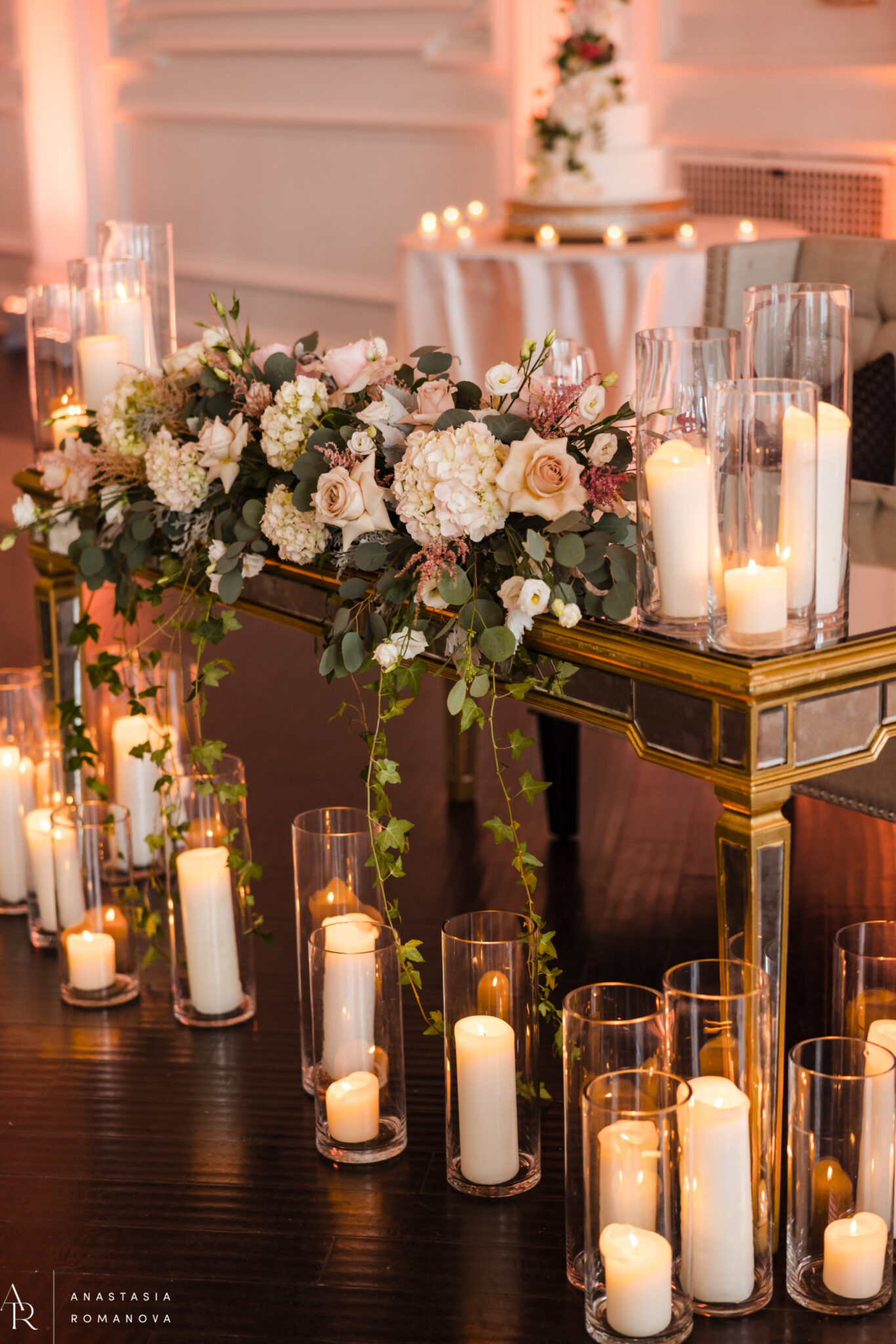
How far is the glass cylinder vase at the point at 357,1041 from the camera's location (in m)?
1.81

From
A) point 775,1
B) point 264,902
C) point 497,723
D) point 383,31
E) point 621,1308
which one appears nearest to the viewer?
point 621,1308

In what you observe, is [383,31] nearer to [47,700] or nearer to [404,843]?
[47,700]

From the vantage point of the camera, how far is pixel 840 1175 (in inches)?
60.0

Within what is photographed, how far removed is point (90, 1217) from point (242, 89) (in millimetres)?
6299

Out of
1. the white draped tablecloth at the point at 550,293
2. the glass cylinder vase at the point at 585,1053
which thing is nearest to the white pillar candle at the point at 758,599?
the glass cylinder vase at the point at 585,1053

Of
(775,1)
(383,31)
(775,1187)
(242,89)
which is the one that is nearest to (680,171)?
(775,1)

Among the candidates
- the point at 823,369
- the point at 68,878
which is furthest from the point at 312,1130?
the point at 823,369

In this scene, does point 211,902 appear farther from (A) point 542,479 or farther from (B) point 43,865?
(A) point 542,479

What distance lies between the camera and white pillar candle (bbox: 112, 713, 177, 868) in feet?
8.48

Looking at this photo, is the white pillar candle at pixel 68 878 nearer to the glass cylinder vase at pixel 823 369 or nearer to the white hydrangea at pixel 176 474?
the white hydrangea at pixel 176 474

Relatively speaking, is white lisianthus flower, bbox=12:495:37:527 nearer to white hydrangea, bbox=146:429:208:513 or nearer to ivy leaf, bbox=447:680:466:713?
white hydrangea, bbox=146:429:208:513

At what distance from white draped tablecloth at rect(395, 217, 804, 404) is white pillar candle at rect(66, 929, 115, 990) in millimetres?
2270

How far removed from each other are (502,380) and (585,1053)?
690 millimetres

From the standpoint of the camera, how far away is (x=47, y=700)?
2660 mm
